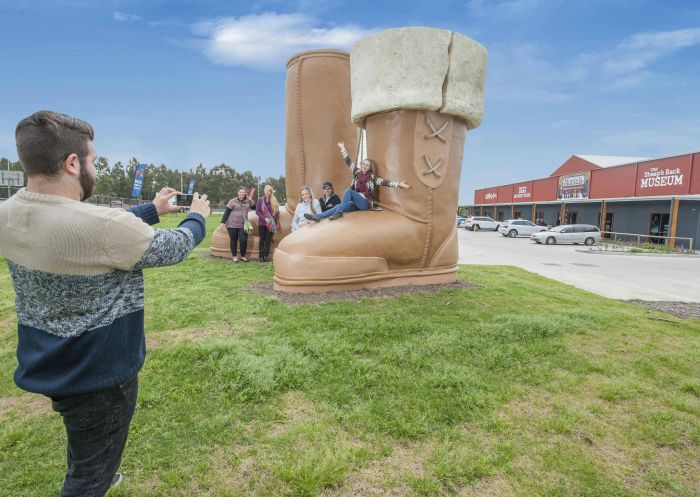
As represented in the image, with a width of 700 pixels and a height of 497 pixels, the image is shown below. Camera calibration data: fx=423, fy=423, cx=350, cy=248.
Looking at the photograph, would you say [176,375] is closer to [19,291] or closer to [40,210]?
[19,291]

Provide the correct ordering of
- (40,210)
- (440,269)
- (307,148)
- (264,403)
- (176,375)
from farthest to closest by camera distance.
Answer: (307,148) → (440,269) → (176,375) → (264,403) → (40,210)

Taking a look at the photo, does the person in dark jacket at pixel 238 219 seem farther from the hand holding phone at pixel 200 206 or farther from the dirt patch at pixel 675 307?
the dirt patch at pixel 675 307

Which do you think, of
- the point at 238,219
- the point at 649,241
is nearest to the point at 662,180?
the point at 649,241

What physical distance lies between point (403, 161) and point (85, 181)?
4.81 meters

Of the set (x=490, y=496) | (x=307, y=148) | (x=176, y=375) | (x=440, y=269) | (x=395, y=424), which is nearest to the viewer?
(x=490, y=496)

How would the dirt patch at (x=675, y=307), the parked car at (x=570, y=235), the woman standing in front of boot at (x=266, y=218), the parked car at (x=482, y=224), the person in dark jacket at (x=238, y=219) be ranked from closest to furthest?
the dirt patch at (x=675, y=307), the woman standing in front of boot at (x=266, y=218), the person in dark jacket at (x=238, y=219), the parked car at (x=570, y=235), the parked car at (x=482, y=224)

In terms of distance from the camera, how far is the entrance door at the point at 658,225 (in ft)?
74.1

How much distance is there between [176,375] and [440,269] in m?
4.24

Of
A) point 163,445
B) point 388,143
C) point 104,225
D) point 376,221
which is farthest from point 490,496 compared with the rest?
point 388,143

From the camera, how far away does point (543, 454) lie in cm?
228

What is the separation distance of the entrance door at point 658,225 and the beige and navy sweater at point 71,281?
87.1 ft

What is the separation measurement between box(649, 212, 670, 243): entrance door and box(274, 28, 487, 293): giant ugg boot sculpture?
21.6 meters

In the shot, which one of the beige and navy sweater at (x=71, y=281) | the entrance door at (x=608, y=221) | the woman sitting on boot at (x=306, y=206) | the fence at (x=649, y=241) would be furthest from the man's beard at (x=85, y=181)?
the entrance door at (x=608, y=221)

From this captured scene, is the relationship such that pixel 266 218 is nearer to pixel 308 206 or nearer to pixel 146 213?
pixel 308 206
